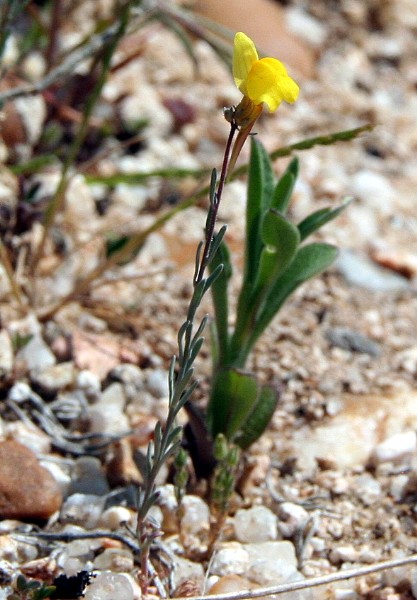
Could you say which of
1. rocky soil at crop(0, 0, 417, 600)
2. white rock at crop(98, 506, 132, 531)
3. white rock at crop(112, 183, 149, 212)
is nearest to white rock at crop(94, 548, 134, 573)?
rocky soil at crop(0, 0, 417, 600)

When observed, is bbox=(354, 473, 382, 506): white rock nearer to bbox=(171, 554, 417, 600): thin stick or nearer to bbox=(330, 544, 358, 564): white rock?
bbox=(330, 544, 358, 564): white rock

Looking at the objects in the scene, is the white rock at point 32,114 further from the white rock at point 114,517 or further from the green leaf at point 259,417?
the white rock at point 114,517

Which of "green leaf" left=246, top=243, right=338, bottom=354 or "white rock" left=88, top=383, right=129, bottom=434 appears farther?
"white rock" left=88, top=383, right=129, bottom=434

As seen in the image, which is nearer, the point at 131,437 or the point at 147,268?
the point at 131,437

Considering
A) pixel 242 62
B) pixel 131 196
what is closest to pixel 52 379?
pixel 131 196

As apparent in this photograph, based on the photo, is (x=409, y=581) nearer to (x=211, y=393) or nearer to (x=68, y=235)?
(x=211, y=393)

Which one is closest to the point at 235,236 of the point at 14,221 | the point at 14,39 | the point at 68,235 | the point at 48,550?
the point at 68,235

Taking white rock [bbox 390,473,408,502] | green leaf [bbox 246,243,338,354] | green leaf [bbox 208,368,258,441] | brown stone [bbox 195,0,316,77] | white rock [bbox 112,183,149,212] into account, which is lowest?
white rock [bbox 390,473,408,502]
